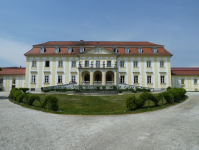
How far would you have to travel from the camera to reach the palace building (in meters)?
32.8

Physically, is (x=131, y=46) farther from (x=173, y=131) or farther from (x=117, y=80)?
(x=173, y=131)

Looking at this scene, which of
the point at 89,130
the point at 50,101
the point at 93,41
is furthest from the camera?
the point at 93,41

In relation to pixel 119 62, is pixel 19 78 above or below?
below

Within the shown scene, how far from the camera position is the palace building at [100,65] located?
108 feet

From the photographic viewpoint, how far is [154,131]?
17.9 feet

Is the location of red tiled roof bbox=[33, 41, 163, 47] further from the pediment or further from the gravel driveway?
the gravel driveway

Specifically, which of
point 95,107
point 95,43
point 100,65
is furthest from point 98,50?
point 95,107

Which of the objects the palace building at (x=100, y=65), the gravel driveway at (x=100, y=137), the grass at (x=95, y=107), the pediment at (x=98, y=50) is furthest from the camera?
the pediment at (x=98, y=50)

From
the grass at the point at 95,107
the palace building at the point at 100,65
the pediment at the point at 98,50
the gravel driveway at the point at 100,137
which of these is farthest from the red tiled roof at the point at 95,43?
the gravel driveway at the point at 100,137

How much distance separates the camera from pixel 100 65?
32938mm

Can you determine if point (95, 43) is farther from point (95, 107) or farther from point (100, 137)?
point (100, 137)

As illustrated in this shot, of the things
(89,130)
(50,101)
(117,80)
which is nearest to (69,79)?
(117,80)

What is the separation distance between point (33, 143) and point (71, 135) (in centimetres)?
126

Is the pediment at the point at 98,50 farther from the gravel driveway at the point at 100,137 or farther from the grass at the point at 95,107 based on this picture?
the gravel driveway at the point at 100,137
